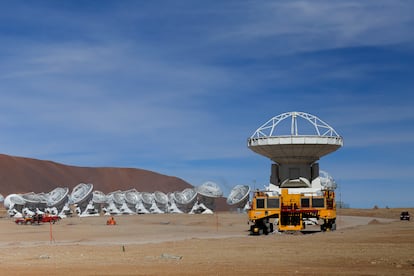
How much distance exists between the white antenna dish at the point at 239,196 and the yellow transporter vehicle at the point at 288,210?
4751cm

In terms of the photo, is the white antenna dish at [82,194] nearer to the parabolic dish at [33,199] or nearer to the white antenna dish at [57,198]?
the white antenna dish at [57,198]

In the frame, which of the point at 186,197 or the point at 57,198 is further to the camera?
the point at 186,197

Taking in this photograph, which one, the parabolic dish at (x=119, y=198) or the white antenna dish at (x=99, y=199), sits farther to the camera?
the parabolic dish at (x=119, y=198)

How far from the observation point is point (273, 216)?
39281 millimetres

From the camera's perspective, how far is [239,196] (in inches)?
3472

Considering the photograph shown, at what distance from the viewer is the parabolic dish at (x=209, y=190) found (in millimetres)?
90637

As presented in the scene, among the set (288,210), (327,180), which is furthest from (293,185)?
(327,180)

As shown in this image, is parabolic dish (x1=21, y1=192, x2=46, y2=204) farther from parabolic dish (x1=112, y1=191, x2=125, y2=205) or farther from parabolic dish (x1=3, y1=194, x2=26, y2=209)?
parabolic dish (x1=112, y1=191, x2=125, y2=205)

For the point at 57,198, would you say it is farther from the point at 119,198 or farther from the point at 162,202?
the point at 162,202

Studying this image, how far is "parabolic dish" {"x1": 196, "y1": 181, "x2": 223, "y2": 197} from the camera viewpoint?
90637 mm

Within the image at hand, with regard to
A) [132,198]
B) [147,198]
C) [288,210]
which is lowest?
[288,210]

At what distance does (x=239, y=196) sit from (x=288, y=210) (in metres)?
49.7

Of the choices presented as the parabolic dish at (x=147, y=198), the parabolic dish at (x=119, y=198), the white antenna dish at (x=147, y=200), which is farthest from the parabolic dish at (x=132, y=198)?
the white antenna dish at (x=147, y=200)

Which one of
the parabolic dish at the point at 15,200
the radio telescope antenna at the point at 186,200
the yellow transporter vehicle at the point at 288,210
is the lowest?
the yellow transporter vehicle at the point at 288,210
